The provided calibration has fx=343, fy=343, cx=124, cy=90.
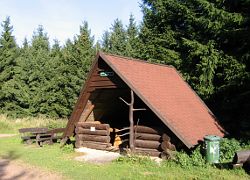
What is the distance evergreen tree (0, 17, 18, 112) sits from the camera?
36656 millimetres

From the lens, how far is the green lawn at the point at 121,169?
10.3m

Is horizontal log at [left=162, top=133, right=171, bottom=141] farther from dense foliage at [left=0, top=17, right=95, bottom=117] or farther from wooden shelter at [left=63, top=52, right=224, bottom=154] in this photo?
dense foliage at [left=0, top=17, right=95, bottom=117]

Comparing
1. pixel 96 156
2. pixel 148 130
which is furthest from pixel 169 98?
pixel 96 156

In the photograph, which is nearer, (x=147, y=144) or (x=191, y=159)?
(x=191, y=159)

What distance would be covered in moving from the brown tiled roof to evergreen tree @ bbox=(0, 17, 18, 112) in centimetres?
2463

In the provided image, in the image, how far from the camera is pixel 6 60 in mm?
37906

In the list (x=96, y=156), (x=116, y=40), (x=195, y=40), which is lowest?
(x=96, y=156)

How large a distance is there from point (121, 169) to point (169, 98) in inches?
157

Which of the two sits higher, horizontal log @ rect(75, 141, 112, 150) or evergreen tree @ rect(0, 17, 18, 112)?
evergreen tree @ rect(0, 17, 18, 112)

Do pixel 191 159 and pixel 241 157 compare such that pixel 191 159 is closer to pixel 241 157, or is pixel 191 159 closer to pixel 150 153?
pixel 241 157

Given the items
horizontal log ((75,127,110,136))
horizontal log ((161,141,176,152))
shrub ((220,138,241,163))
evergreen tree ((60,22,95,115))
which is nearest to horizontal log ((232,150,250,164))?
shrub ((220,138,241,163))

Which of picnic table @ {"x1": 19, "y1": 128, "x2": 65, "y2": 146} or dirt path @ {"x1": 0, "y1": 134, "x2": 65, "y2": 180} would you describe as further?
picnic table @ {"x1": 19, "y1": 128, "x2": 65, "y2": 146}

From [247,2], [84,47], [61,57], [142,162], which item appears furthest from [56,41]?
[142,162]

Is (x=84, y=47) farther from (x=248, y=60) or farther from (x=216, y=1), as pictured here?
(x=248, y=60)
